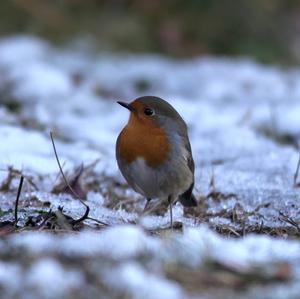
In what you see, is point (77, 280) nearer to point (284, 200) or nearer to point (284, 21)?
point (284, 200)

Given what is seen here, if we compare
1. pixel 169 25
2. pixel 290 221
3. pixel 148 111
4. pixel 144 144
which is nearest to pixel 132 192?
pixel 148 111

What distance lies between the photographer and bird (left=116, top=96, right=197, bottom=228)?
4.43 metres

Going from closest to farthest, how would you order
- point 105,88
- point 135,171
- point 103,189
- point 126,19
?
point 135,171 < point 103,189 < point 105,88 < point 126,19

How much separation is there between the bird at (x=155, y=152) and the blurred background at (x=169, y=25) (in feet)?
16.0

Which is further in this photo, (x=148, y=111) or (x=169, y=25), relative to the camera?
(x=169, y=25)

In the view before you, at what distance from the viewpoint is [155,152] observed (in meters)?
4.45

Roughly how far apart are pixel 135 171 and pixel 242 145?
197cm

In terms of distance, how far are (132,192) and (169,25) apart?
4.95m

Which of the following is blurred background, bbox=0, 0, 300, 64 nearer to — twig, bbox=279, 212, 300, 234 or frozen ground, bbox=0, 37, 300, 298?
frozen ground, bbox=0, 37, 300, 298

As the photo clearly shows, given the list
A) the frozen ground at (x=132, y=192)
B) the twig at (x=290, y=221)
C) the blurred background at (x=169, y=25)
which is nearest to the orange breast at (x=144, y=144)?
the frozen ground at (x=132, y=192)

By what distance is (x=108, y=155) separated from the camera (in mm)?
6020

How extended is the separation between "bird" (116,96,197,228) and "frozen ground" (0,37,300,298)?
0.53 feet

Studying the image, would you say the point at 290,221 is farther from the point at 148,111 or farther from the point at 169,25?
the point at 169,25

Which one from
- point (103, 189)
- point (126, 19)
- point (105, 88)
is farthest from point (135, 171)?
point (126, 19)
